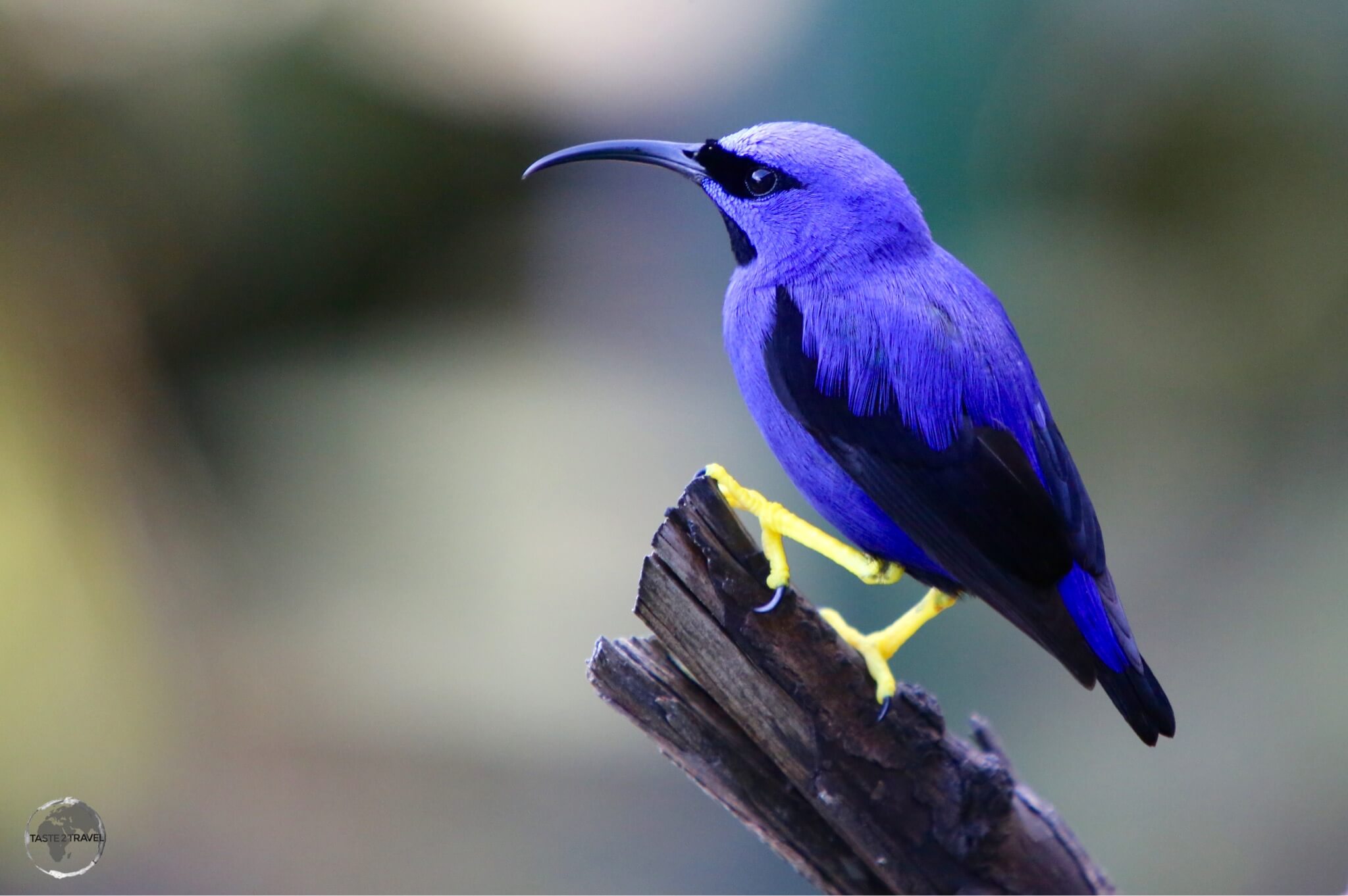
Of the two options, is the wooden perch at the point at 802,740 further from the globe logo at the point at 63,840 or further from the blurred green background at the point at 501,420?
the blurred green background at the point at 501,420

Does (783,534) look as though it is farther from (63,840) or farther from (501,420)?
(501,420)

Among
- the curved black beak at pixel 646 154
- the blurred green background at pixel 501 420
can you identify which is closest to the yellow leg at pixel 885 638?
the curved black beak at pixel 646 154

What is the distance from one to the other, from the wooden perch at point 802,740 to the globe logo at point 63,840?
1.53 m

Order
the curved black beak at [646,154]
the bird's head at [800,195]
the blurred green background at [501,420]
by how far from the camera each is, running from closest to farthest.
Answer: the bird's head at [800,195], the curved black beak at [646,154], the blurred green background at [501,420]

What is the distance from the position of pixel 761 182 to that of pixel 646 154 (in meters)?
0.35

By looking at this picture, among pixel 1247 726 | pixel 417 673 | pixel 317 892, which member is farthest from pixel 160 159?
pixel 1247 726

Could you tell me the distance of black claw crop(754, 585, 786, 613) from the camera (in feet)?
8.14

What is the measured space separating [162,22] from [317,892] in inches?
164

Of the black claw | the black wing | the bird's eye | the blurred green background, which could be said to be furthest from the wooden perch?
the blurred green background

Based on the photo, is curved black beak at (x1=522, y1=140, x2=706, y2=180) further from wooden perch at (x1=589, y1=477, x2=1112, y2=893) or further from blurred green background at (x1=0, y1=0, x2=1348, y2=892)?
blurred green background at (x1=0, y1=0, x2=1348, y2=892)

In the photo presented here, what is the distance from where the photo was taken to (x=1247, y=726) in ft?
17.3

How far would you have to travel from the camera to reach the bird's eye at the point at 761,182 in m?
2.94

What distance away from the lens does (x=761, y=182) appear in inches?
116

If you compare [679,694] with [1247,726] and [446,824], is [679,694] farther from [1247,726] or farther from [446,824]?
[1247,726]
